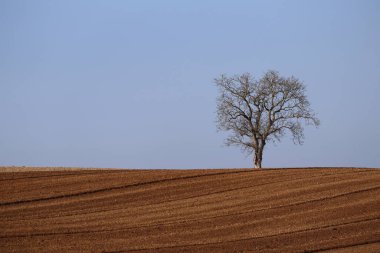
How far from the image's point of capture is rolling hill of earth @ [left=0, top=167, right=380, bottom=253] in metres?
15.6

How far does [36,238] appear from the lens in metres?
16.5

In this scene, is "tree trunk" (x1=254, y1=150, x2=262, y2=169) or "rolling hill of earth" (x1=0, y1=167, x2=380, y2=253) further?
"tree trunk" (x1=254, y1=150, x2=262, y2=169)

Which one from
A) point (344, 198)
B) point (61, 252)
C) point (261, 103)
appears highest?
point (261, 103)

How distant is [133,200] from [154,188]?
175cm

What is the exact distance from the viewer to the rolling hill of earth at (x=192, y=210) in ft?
51.2

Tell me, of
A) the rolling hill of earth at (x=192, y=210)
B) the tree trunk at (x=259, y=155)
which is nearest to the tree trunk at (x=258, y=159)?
the tree trunk at (x=259, y=155)

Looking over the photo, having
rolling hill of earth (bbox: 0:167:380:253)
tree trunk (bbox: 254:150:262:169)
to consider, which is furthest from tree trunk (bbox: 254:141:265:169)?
rolling hill of earth (bbox: 0:167:380:253)

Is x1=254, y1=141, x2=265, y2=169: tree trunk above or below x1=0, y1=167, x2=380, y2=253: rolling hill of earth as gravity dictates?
above

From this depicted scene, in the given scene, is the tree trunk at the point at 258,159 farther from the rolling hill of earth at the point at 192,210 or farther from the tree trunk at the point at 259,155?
the rolling hill of earth at the point at 192,210

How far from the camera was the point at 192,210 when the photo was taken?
20.1 m

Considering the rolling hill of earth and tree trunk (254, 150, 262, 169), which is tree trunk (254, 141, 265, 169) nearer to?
tree trunk (254, 150, 262, 169)

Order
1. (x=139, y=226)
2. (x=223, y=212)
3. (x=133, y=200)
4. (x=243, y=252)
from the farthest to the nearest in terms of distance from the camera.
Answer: (x=133, y=200) < (x=223, y=212) < (x=139, y=226) < (x=243, y=252)

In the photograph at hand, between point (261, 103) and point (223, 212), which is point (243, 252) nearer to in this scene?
point (223, 212)

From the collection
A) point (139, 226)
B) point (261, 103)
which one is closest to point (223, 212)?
point (139, 226)
